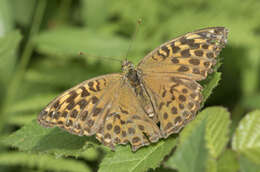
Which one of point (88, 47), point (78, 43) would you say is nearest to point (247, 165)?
point (88, 47)

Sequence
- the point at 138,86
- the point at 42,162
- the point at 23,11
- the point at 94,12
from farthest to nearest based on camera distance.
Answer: the point at 23,11
the point at 94,12
the point at 42,162
the point at 138,86

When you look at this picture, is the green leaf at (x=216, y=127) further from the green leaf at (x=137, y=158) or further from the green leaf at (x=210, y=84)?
the green leaf at (x=137, y=158)

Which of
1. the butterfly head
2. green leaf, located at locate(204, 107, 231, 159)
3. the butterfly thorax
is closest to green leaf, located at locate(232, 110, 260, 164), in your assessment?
green leaf, located at locate(204, 107, 231, 159)

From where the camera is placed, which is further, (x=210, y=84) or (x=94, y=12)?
(x=94, y=12)

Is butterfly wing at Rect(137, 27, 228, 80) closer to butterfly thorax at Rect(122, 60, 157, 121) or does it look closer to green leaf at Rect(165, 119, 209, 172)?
butterfly thorax at Rect(122, 60, 157, 121)

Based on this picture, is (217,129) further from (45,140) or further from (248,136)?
(45,140)

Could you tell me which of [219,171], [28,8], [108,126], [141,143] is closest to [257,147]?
[219,171]

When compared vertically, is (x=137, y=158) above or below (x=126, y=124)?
below
